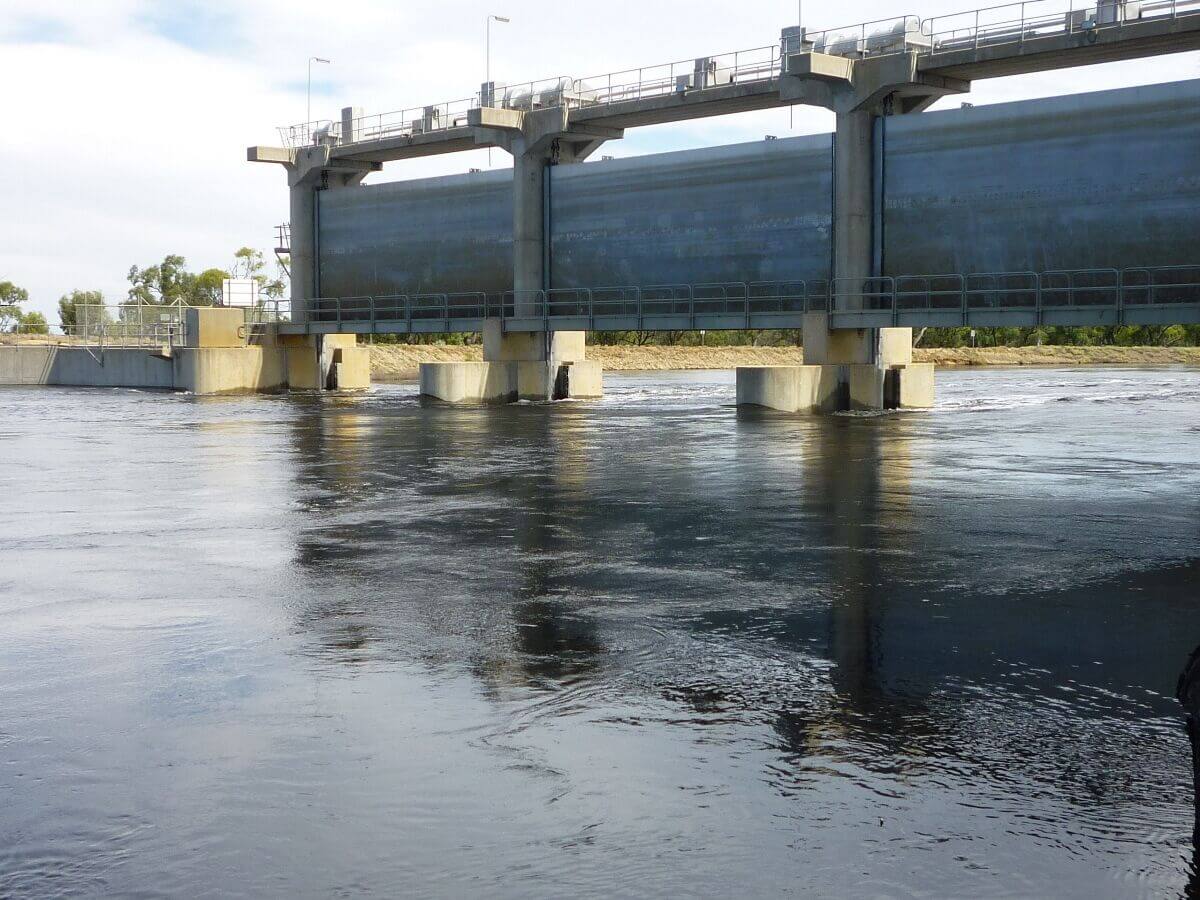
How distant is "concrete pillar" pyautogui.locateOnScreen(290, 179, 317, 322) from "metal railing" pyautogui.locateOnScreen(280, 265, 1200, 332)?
1.31 m

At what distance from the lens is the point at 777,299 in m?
42.8

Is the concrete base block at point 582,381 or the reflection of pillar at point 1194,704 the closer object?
the reflection of pillar at point 1194,704

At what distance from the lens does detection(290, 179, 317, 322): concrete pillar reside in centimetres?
5734

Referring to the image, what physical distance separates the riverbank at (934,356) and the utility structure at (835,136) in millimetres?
61862

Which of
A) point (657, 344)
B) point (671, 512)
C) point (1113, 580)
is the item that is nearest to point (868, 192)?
point (671, 512)

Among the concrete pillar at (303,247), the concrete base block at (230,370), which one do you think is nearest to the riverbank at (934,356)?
the concrete pillar at (303,247)

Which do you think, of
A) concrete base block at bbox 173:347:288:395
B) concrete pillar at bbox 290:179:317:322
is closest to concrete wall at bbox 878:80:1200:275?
concrete pillar at bbox 290:179:317:322

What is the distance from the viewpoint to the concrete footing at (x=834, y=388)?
1554 inches

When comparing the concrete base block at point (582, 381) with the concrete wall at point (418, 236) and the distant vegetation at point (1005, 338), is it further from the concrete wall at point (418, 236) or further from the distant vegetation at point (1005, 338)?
the distant vegetation at point (1005, 338)

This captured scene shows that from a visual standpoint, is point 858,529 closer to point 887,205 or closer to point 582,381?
point 887,205

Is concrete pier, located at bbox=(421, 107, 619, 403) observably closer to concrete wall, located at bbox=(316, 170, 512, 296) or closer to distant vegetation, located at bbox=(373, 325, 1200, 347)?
concrete wall, located at bbox=(316, 170, 512, 296)

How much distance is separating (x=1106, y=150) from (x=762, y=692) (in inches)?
1262

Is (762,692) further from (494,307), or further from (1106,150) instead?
(494,307)

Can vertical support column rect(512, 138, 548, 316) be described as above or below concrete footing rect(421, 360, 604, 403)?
above
